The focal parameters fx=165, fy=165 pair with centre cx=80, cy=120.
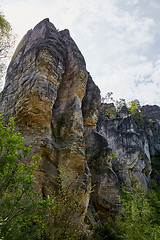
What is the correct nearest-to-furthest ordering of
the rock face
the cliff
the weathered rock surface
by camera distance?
the rock face < the cliff < the weathered rock surface

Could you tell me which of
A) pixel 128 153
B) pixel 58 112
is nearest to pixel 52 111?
pixel 58 112

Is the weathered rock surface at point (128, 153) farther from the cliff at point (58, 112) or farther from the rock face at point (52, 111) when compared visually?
the rock face at point (52, 111)

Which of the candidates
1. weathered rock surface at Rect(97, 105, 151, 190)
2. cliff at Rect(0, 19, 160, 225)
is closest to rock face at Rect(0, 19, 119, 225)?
cliff at Rect(0, 19, 160, 225)

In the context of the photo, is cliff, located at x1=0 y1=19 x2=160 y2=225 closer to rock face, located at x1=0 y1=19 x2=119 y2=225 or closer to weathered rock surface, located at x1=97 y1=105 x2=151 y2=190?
Result: rock face, located at x1=0 y1=19 x2=119 y2=225

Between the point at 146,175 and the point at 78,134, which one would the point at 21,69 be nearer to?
the point at 78,134

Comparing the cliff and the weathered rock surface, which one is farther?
the weathered rock surface

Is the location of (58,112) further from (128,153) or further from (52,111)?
(128,153)

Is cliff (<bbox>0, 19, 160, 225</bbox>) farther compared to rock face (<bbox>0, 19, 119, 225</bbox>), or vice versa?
cliff (<bbox>0, 19, 160, 225</bbox>)

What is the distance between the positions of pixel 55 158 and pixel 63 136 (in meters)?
1.76

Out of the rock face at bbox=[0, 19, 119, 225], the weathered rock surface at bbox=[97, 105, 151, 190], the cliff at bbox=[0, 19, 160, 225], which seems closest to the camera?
the rock face at bbox=[0, 19, 119, 225]

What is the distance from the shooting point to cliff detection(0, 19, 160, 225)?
9703mm

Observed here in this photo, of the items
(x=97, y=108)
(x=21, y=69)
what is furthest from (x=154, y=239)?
(x=21, y=69)

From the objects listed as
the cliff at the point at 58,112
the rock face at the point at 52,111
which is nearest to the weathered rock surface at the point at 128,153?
the cliff at the point at 58,112

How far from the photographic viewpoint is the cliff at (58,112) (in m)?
9.70
